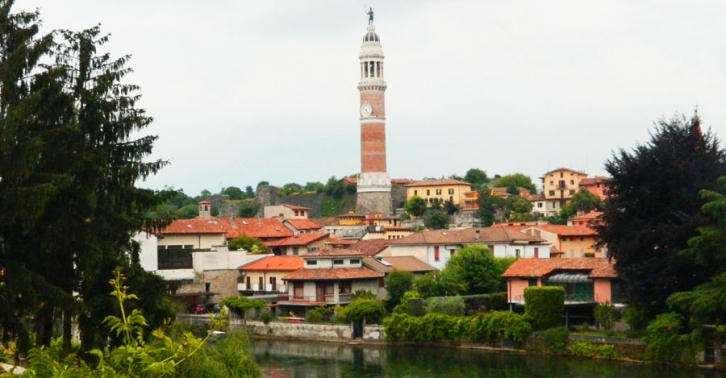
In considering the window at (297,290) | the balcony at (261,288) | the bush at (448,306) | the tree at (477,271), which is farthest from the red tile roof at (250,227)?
the bush at (448,306)

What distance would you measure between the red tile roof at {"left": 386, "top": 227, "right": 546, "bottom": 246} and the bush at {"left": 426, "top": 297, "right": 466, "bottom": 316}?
999cm

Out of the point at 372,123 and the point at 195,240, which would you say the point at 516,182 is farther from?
the point at 195,240

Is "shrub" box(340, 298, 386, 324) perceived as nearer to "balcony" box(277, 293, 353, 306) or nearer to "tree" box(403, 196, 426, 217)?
"balcony" box(277, 293, 353, 306)

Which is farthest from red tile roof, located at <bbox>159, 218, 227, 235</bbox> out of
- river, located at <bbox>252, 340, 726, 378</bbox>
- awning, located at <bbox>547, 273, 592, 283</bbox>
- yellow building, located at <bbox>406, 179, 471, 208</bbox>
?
yellow building, located at <bbox>406, 179, 471, 208</bbox>

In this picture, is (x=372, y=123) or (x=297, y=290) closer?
(x=297, y=290)

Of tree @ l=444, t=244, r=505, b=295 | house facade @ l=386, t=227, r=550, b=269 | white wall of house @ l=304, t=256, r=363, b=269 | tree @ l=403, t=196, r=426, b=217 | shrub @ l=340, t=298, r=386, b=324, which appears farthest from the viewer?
tree @ l=403, t=196, r=426, b=217

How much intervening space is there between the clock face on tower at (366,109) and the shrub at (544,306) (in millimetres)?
50741

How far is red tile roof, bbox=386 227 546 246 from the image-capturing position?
163 feet

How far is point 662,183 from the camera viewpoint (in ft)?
113

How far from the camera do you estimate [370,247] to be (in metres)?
54.1

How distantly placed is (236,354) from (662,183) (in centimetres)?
2056

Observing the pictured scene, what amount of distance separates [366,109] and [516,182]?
27.9 meters

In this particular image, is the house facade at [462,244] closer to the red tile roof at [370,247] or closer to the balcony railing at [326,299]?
the red tile roof at [370,247]

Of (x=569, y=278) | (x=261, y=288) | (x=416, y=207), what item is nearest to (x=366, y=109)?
(x=416, y=207)
